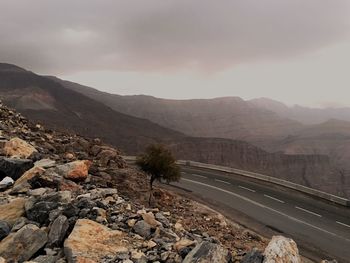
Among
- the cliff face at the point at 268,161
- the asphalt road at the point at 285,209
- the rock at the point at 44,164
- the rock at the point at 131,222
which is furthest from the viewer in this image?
the cliff face at the point at 268,161

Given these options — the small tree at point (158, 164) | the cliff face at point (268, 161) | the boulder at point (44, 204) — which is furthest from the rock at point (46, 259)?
the cliff face at point (268, 161)

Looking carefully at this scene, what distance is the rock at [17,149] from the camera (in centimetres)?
1497

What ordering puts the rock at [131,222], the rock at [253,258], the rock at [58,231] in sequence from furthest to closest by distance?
the rock at [131,222] → the rock at [58,231] → the rock at [253,258]

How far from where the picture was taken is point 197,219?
19.5 m

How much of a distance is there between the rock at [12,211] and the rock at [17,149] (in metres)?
4.20

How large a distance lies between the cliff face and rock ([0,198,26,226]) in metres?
110

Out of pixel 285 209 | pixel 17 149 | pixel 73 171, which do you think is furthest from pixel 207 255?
pixel 285 209

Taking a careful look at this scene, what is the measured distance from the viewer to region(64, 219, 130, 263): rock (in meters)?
8.35

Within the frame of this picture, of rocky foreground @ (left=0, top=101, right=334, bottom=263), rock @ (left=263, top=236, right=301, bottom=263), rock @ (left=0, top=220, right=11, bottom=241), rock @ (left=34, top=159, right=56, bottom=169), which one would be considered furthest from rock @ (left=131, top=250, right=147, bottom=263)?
rock @ (left=34, top=159, right=56, bottom=169)

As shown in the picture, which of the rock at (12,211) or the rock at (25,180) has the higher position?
the rock at (25,180)

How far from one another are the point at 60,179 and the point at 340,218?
20542 millimetres

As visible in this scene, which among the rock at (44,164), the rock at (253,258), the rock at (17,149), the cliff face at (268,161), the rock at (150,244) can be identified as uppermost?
the rock at (17,149)

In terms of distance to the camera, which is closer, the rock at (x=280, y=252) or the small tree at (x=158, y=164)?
the rock at (x=280, y=252)

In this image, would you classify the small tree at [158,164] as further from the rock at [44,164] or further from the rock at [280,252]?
the rock at [280,252]
